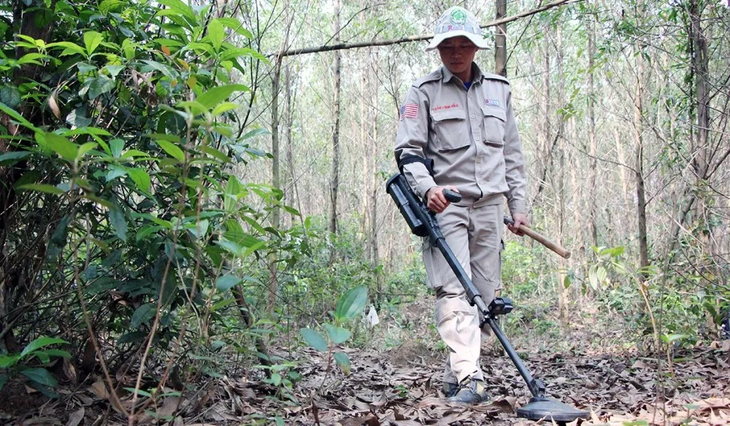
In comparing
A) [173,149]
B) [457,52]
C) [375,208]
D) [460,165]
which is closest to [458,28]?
[457,52]

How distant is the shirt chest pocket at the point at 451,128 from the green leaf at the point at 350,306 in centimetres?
183

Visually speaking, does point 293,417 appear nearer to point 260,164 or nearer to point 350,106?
point 350,106

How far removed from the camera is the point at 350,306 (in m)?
1.54

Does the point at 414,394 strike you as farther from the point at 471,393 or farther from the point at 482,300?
the point at 482,300

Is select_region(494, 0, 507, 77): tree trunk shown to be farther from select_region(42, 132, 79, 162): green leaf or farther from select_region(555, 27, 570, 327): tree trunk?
select_region(42, 132, 79, 162): green leaf

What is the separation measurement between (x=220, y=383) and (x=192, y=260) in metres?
0.62

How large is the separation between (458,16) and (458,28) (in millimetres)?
76

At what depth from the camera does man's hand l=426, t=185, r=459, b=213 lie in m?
2.93

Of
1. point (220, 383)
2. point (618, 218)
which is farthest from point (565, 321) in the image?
point (618, 218)

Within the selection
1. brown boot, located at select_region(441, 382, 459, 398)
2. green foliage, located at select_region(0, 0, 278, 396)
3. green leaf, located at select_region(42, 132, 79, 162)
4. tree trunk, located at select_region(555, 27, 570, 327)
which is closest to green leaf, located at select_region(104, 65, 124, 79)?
green foliage, located at select_region(0, 0, 278, 396)

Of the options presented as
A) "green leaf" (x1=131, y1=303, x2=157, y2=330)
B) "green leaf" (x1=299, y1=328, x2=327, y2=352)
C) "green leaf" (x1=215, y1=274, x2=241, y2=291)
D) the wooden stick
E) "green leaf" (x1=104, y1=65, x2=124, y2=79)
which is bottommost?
"green leaf" (x1=131, y1=303, x2=157, y2=330)

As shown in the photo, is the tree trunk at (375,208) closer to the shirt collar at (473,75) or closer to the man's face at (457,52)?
the shirt collar at (473,75)

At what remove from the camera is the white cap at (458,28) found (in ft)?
10.1

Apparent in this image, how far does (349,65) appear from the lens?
14906 millimetres
